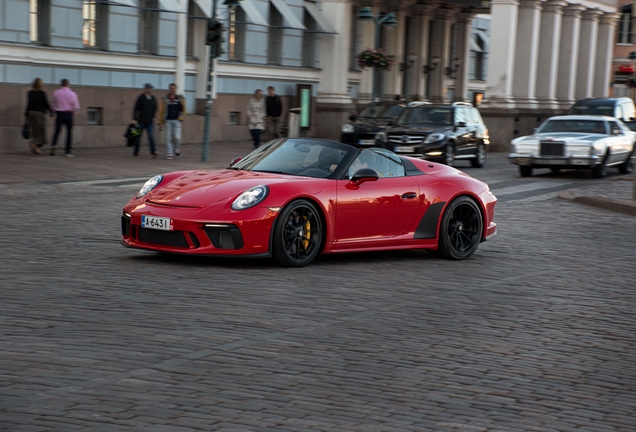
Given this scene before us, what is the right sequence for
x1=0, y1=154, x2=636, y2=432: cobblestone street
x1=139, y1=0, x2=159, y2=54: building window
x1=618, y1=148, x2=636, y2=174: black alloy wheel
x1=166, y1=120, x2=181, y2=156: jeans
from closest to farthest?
x1=0, y1=154, x2=636, y2=432: cobblestone street → x1=166, y1=120, x2=181, y2=156: jeans → x1=618, y1=148, x2=636, y2=174: black alloy wheel → x1=139, y1=0, x2=159, y2=54: building window

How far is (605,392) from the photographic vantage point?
573 cm

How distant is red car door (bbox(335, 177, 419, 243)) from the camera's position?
9.85 metres

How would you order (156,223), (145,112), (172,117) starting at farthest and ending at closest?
(145,112), (172,117), (156,223)

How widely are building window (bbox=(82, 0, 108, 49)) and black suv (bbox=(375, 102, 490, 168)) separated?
26.9 ft

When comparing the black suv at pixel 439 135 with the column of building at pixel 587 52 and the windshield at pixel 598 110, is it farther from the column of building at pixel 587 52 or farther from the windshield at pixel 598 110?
the column of building at pixel 587 52

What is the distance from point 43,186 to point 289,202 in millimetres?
9296

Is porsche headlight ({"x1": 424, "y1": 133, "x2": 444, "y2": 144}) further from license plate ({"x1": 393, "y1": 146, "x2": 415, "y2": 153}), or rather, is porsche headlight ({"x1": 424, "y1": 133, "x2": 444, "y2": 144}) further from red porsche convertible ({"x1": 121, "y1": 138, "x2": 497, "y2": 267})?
red porsche convertible ({"x1": 121, "y1": 138, "x2": 497, "y2": 267})

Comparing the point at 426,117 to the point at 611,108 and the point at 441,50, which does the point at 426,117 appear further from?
the point at 441,50

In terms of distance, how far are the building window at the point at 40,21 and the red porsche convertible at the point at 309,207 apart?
676 inches

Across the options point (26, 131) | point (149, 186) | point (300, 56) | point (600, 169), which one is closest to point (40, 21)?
point (26, 131)

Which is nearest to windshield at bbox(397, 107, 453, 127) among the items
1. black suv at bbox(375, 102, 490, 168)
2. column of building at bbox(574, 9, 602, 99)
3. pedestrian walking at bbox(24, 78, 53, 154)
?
black suv at bbox(375, 102, 490, 168)

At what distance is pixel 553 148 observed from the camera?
2422cm

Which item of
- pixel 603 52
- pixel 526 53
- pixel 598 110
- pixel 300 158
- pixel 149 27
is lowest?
pixel 300 158

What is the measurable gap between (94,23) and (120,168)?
26.4ft
